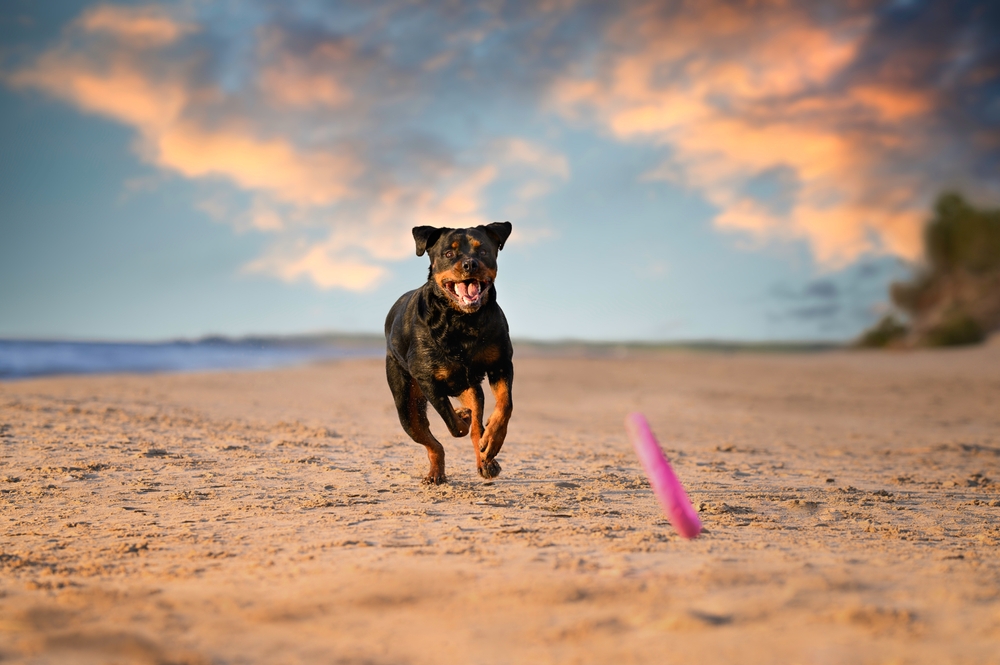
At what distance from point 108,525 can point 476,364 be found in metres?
2.52

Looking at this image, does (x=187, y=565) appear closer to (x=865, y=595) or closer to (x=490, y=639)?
(x=490, y=639)

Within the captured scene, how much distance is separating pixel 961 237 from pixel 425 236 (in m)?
45.8

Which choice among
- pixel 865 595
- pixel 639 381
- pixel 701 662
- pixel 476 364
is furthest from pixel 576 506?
pixel 639 381

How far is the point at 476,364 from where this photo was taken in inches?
224

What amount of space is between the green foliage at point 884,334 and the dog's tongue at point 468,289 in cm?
4234

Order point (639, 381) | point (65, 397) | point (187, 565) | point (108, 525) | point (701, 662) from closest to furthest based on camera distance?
point (701, 662)
point (187, 565)
point (108, 525)
point (65, 397)
point (639, 381)

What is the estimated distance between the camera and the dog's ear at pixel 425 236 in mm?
5758

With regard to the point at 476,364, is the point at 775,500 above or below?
below

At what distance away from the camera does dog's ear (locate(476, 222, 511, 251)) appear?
5.84 meters

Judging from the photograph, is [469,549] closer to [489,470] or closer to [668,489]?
[668,489]

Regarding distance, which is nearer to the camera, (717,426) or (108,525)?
(108,525)

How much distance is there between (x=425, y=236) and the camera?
5.77 metres

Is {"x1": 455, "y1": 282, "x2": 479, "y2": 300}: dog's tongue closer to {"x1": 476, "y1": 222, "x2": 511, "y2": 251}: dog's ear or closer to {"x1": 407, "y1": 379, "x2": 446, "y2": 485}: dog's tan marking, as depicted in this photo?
{"x1": 476, "y1": 222, "x2": 511, "y2": 251}: dog's ear

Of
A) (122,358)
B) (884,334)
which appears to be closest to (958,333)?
(884,334)
